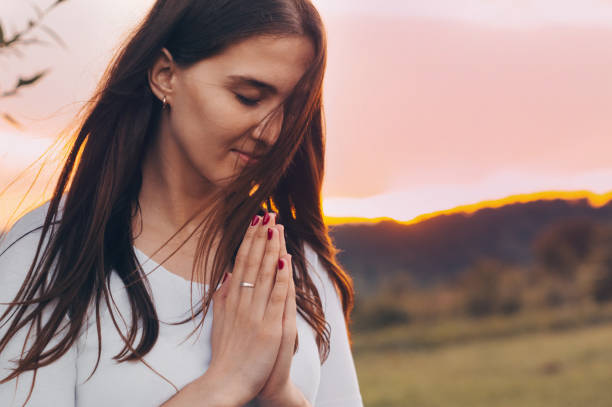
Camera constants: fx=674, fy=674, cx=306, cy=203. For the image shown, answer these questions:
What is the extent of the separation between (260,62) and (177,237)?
22.8 inches

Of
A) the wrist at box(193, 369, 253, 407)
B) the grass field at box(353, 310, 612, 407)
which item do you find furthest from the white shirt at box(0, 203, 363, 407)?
the grass field at box(353, 310, 612, 407)

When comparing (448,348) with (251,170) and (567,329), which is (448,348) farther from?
(251,170)

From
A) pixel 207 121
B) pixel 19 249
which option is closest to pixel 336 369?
pixel 207 121

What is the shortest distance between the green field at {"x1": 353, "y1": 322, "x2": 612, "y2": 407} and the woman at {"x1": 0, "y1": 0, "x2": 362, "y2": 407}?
9.30 metres

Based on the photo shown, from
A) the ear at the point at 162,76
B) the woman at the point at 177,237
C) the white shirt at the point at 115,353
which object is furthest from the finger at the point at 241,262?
the ear at the point at 162,76

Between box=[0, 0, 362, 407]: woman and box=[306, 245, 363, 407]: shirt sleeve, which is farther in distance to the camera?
box=[306, 245, 363, 407]: shirt sleeve

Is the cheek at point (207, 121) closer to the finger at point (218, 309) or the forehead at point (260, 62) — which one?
the forehead at point (260, 62)

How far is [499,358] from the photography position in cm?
1459

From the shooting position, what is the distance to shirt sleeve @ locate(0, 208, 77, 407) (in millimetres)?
1564

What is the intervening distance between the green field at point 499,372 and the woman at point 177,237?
930 centimetres

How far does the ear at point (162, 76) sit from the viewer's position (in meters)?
1.87

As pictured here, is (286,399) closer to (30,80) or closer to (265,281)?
(265,281)

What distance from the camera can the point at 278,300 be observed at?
1712mm

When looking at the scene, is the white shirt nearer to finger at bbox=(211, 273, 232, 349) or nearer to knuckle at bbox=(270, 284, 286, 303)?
finger at bbox=(211, 273, 232, 349)
